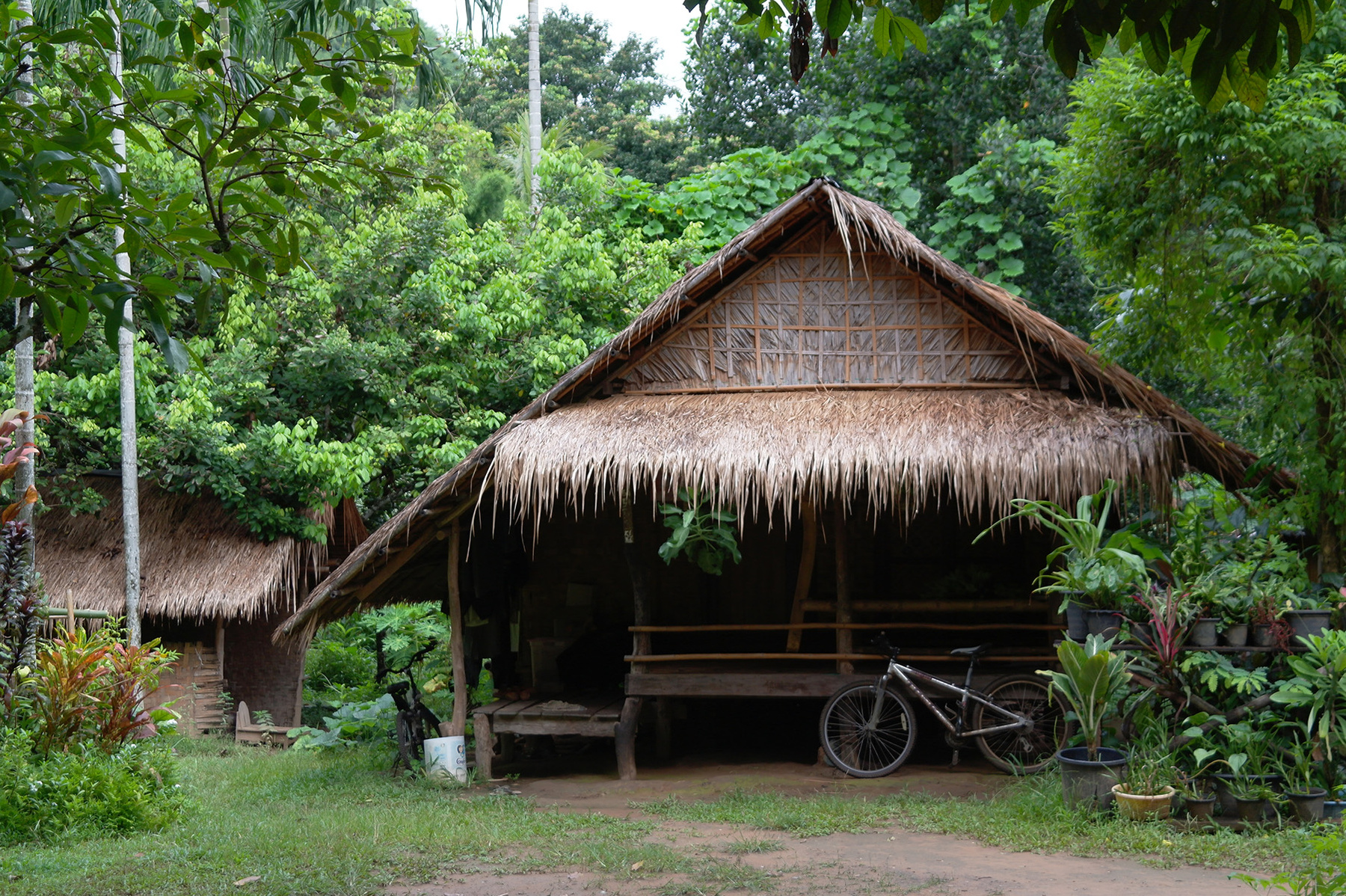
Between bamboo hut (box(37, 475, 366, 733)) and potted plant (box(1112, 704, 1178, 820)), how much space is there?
28.6 feet

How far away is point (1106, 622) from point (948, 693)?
60.8 inches

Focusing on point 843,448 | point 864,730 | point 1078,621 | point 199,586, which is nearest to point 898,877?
point 1078,621

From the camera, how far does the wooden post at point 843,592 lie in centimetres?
823

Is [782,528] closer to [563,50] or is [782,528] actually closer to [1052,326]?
[1052,326]

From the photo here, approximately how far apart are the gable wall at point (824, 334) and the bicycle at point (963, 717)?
2.09 metres

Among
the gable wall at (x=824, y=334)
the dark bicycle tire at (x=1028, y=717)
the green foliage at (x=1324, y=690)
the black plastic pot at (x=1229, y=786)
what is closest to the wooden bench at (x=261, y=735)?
the gable wall at (x=824, y=334)

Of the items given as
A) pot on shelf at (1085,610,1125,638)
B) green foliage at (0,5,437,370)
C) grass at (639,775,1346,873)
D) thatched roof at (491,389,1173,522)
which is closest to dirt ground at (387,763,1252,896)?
grass at (639,775,1346,873)

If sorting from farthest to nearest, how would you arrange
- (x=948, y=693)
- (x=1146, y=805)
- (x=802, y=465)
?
(x=948, y=693) < (x=802, y=465) < (x=1146, y=805)

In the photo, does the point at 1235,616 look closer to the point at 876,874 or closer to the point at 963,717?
the point at 963,717

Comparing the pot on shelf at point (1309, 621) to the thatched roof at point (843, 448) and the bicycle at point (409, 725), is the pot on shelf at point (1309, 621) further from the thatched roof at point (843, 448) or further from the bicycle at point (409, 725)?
the bicycle at point (409, 725)

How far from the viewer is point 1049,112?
15.1m

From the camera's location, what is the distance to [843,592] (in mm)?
8359

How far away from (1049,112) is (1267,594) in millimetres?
10477

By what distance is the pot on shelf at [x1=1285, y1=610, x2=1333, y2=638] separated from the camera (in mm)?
6129
